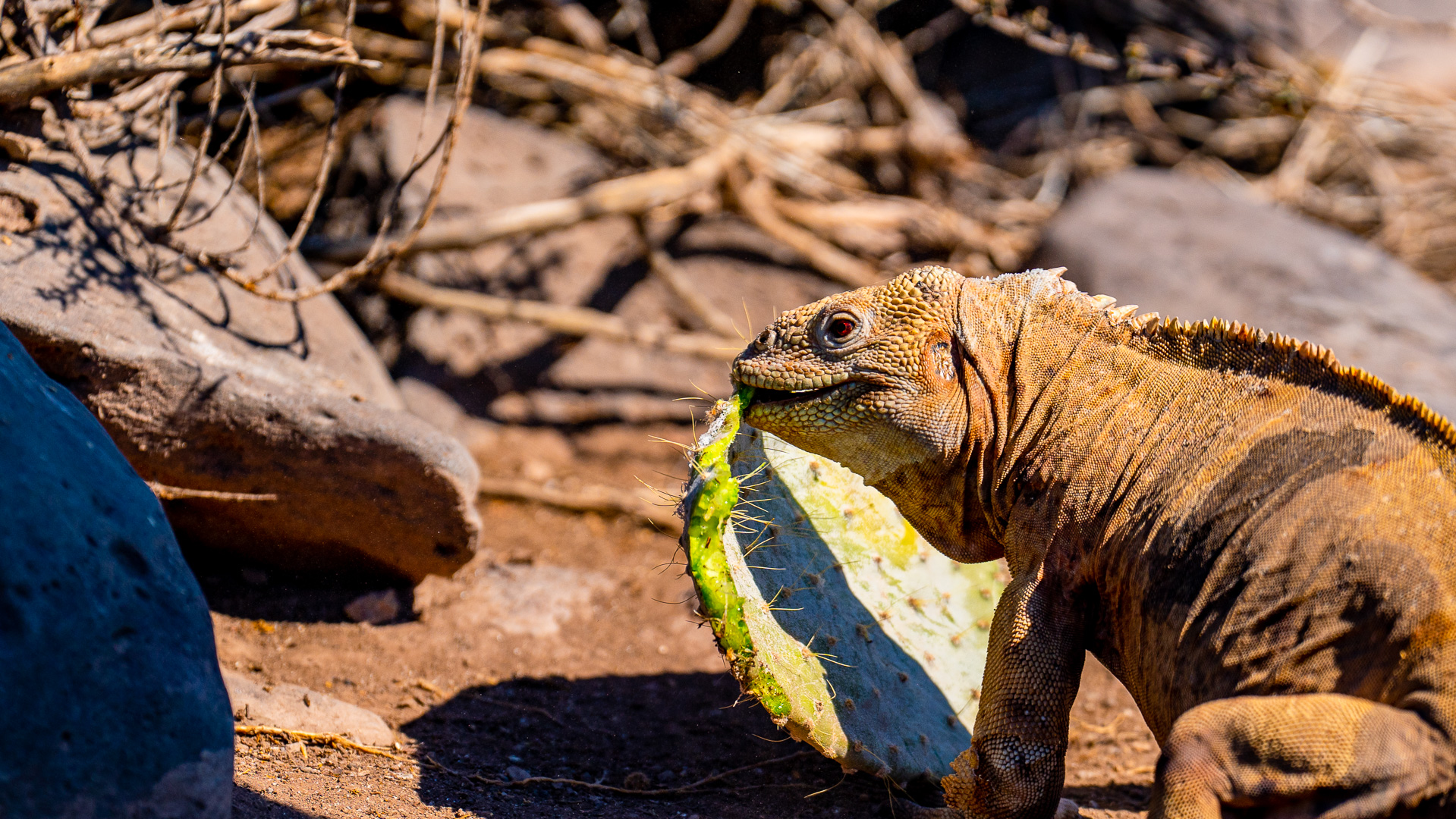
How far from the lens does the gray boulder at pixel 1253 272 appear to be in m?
7.71

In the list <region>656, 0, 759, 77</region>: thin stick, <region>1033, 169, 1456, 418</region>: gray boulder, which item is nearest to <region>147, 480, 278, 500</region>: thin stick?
<region>656, 0, 759, 77</region>: thin stick

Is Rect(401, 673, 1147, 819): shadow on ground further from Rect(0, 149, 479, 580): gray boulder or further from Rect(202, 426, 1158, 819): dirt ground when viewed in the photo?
Rect(0, 149, 479, 580): gray boulder

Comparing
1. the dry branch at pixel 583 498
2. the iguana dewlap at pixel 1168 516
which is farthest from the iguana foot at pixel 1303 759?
the dry branch at pixel 583 498

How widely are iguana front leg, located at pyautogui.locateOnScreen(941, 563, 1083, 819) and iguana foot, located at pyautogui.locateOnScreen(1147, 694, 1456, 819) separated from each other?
48 centimetres

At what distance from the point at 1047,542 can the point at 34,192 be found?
450cm

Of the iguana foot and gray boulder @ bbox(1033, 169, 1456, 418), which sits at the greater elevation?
gray boulder @ bbox(1033, 169, 1456, 418)

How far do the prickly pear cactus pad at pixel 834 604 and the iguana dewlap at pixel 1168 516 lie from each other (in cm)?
43

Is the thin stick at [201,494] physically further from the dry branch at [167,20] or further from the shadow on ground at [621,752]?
the dry branch at [167,20]

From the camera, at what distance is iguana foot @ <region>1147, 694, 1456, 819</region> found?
2.50 m

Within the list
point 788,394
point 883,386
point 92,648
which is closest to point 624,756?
point 788,394

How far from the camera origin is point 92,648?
8.57ft

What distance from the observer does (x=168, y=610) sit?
9.27 feet

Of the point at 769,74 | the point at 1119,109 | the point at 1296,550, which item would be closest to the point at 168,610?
the point at 1296,550

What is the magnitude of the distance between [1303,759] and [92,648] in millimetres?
3016
